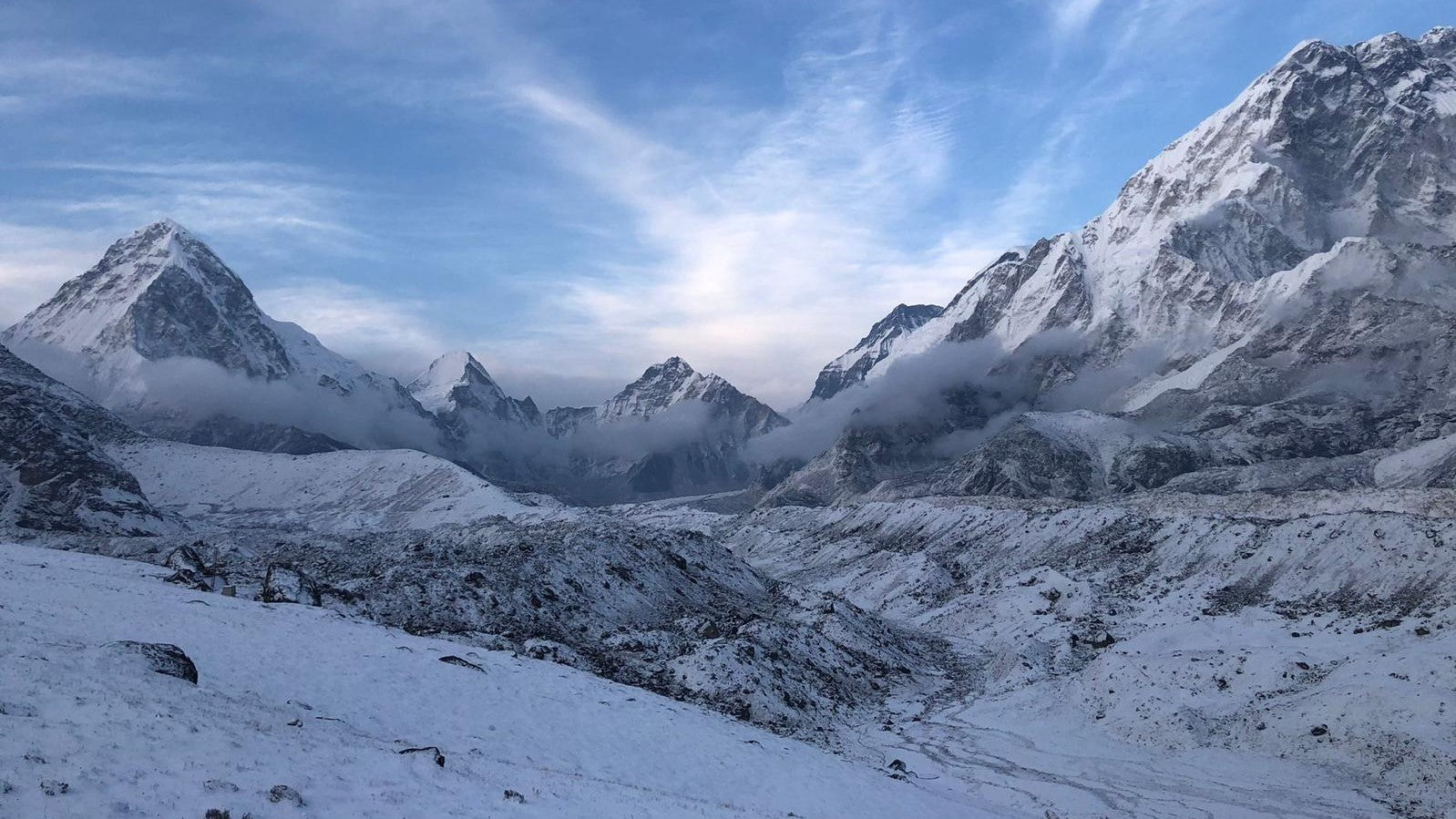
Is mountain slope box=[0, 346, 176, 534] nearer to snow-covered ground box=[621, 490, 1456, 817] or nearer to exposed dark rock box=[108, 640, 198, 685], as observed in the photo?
snow-covered ground box=[621, 490, 1456, 817]

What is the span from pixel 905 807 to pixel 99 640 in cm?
2918

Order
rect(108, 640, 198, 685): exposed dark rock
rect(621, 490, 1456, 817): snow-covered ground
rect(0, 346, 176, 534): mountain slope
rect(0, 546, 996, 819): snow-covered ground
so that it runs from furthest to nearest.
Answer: rect(0, 346, 176, 534): mountain slope < rect(621, 490, 1456, 817): snow-covered ground < rect(108, 640, 198, 685): exposed dark rock < rect(0, 546, 996, 819): snow-covered ground

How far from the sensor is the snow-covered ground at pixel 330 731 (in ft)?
57.9

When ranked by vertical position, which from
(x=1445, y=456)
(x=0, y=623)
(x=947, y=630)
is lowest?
(x=947, y=630)

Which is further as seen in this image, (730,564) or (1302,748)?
(730,564)

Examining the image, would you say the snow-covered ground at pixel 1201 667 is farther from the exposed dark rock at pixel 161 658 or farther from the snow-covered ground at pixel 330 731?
the exposed dark rock at pixel 161 658

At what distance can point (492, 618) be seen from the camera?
61906 millimetres

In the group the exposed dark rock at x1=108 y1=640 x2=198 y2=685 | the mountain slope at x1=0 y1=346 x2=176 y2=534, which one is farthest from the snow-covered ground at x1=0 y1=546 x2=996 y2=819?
the mountain slope at x1=0 y1=346 x2=176 y2=534

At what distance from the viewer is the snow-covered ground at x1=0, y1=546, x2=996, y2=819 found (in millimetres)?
17656

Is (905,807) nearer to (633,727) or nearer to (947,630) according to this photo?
(633,727)

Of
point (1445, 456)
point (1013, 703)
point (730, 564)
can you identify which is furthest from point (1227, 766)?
point (1445, 456)

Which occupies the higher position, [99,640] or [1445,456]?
[1445,456]

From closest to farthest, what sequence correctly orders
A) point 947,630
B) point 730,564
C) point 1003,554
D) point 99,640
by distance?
point 99,640 < point 947,630 < point 730,564 < point 1003,554

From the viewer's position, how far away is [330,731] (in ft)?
78.0
